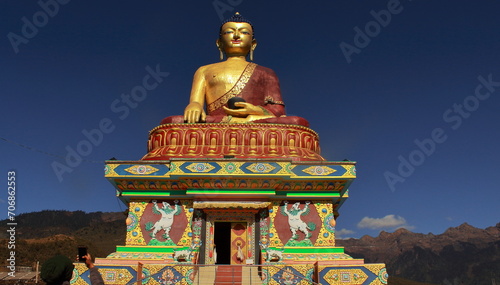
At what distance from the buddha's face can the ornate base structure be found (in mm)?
5337

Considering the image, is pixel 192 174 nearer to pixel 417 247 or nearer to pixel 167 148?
pixel 167 148

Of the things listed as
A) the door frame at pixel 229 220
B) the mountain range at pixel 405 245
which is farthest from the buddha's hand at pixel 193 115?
the mountain range at pixel 405 245

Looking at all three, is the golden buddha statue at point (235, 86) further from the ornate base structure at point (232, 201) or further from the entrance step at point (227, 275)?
the entrance step at point (227, 275)

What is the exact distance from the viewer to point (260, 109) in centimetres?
1389

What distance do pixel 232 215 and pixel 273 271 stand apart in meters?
1.98

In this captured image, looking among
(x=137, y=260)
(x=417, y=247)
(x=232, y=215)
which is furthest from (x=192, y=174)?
(x=417, y=247)

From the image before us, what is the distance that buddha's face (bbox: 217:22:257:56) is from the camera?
1731 cm

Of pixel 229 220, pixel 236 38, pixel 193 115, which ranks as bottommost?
pixel 229 220

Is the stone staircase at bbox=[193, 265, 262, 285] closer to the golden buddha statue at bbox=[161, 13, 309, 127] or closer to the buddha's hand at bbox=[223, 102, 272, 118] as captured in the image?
the buddha's hand at bbox=[223, 102, 272, 118]

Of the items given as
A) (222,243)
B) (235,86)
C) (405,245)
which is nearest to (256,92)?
(235,86)

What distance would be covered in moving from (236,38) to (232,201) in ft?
25.9

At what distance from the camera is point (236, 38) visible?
17328mm

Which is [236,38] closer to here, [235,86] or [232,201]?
[235,86]

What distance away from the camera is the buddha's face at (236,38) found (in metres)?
17.3
